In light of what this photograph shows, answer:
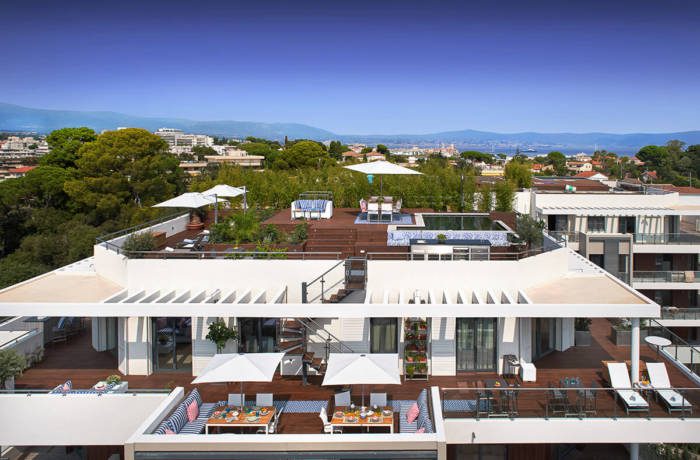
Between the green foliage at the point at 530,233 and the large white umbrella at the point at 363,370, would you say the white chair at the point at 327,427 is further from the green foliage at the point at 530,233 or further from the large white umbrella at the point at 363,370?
the green foliage at the point at 530,233

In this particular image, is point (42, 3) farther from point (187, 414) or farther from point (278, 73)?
point (187, 414)

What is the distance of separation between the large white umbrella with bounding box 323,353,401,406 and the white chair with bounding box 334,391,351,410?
35 centimetres

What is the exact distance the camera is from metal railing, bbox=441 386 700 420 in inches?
478

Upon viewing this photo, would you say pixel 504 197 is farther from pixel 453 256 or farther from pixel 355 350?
pixel 355 350

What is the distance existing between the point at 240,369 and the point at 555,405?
22.5 ft

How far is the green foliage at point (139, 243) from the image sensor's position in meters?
16.1

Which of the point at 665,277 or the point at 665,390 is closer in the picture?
the point at 665,390

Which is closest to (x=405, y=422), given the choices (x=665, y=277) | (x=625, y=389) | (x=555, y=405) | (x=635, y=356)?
(x=555, y=405)

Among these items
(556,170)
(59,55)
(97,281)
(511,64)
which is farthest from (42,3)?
(556,170)

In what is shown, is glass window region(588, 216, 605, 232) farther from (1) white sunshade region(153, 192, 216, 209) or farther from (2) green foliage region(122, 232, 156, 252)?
(2) green foliage region(122, 232, 156, 252)

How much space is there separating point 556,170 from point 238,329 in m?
125

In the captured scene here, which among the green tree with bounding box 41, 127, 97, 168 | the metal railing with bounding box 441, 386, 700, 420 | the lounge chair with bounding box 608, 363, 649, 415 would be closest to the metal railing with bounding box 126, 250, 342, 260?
the metal railing with bounding box 441, 386, 700, 420

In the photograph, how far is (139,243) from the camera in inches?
639

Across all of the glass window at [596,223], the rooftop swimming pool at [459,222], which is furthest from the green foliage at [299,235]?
the glass window at [596,223]
